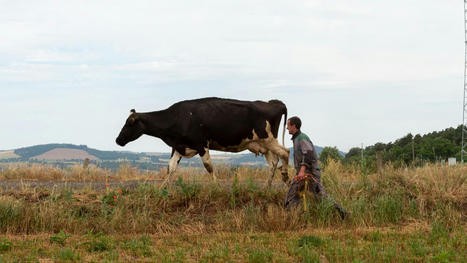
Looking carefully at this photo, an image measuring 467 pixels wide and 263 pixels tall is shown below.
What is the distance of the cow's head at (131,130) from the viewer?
17.3 metres

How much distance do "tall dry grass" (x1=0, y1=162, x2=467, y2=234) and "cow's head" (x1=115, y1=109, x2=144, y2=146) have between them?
2791 millimetres

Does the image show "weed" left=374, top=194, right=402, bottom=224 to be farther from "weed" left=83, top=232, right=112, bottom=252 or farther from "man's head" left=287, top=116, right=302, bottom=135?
"weed" left=83, top=232, right=112, bottom=252

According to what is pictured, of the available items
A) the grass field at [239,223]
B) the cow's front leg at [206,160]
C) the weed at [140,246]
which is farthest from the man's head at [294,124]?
the cow's front leg at [206,160]

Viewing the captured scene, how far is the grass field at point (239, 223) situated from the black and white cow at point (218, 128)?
5.67 ft

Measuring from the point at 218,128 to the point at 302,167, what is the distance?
4.56m

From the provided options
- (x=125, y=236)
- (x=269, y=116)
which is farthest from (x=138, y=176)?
(x=125, y=236)

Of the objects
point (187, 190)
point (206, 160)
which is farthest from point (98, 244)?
point (206, 160)

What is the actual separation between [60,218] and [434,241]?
7698mm

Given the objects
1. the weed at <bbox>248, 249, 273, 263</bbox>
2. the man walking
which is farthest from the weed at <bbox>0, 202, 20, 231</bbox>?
the man walking

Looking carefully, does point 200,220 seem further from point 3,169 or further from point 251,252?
point 3,169

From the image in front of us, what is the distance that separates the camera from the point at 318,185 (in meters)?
13.1

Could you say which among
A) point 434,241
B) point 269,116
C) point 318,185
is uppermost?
point 269,116

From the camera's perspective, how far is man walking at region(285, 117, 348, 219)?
12.5m

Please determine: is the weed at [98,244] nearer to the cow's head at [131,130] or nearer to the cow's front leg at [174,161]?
the cow's front leg at [174,161]
